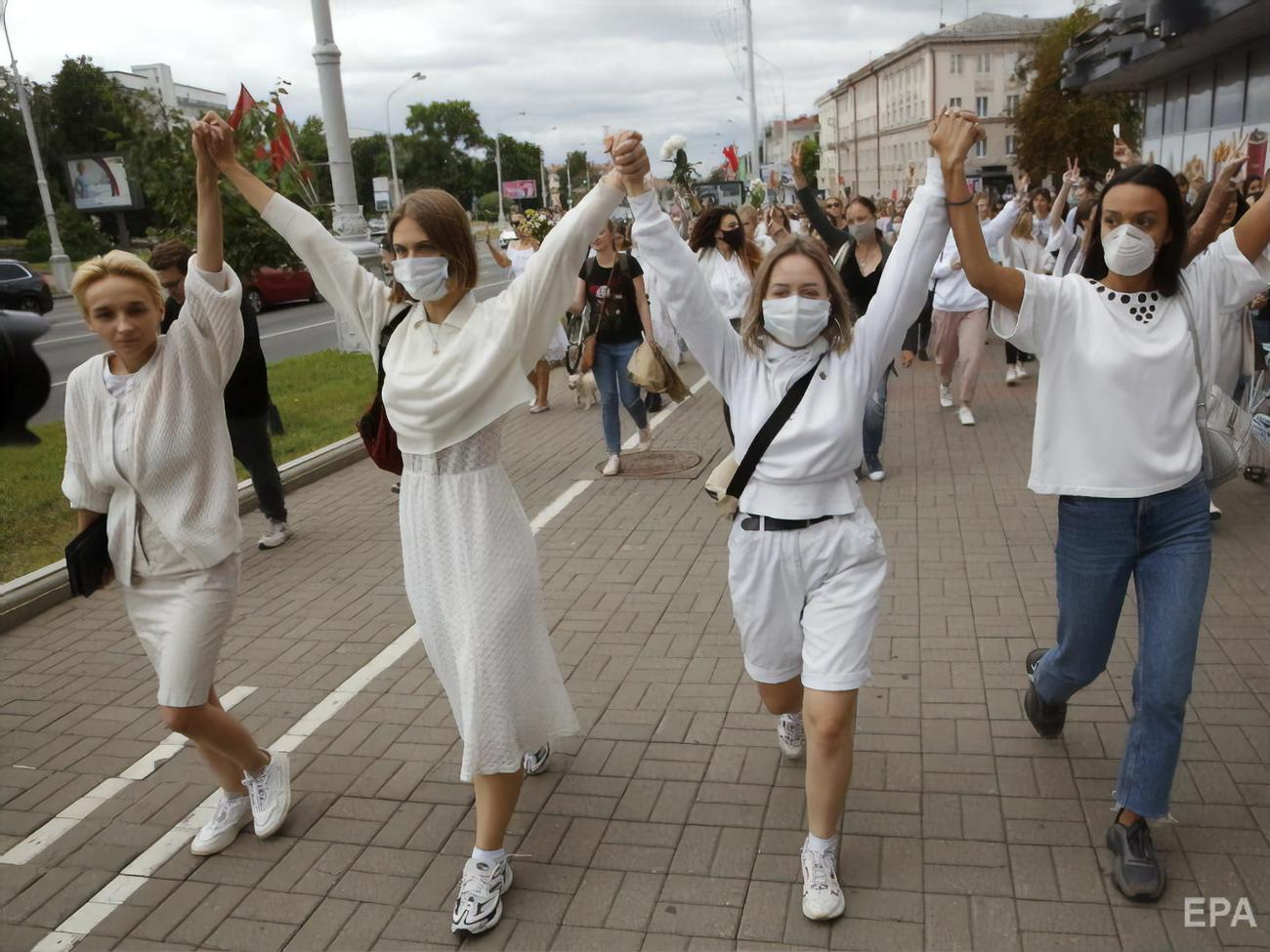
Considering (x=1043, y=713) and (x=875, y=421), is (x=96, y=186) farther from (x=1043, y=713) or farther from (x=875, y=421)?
(x=1043, y=713)

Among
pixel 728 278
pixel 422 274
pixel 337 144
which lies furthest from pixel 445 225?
pixel 337 144

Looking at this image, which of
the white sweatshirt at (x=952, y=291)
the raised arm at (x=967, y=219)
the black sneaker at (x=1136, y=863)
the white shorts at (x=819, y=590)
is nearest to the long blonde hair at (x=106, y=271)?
the white shorts at (x=819, y=590)

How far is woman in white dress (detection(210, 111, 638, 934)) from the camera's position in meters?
3.00

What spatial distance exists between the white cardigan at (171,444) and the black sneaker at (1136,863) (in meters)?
2.82

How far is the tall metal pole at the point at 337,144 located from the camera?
1294cm

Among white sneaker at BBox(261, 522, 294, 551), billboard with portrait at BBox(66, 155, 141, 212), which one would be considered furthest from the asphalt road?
billboard with portrait at BBox(66, 155, 141, 212)

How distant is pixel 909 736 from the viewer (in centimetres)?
395

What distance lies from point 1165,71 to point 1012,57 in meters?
65.9

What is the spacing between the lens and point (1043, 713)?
3723mm

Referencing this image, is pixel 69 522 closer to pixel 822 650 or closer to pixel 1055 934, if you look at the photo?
pixel 822 650

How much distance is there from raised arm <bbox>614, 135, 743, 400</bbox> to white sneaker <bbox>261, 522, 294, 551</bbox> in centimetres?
466

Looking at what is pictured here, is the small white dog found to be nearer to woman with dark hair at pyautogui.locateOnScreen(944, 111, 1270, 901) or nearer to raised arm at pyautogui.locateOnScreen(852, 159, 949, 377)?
raised arm at pyautogui.locateOnScreen(852, 159, 949, 377)

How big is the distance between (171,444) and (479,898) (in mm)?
1645

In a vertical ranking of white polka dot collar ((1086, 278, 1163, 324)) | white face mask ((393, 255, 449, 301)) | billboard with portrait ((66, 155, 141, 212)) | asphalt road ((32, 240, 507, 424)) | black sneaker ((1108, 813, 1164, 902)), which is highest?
billboard with portrait ((66, 155, 141, 212))
